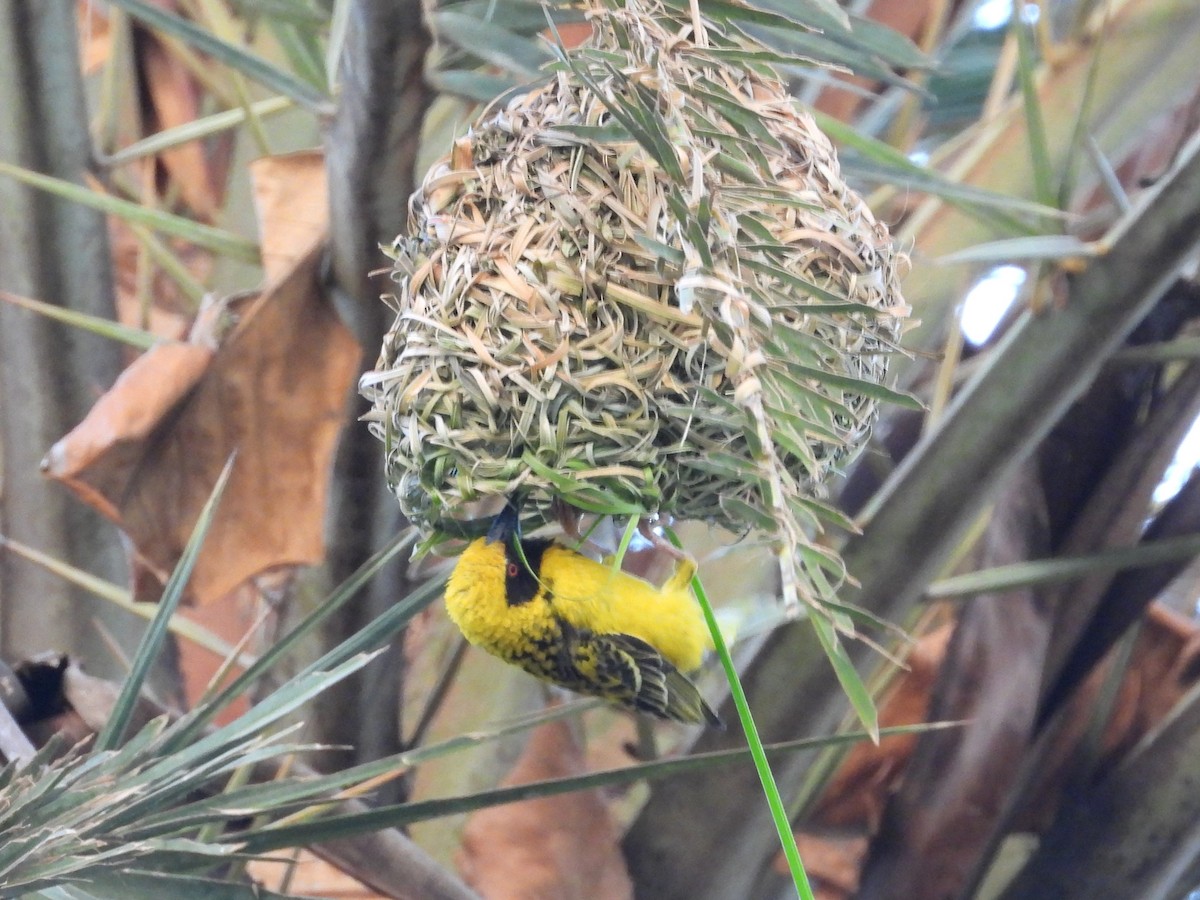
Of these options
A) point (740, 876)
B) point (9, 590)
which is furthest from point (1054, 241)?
point (9, 590)

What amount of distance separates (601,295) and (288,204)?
34.3 inches

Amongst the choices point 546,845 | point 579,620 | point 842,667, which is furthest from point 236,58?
point 546,845

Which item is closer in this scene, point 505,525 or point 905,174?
point 505,525

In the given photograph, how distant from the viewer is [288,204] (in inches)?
65.2

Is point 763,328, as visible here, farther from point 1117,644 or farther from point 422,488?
point 1117,644

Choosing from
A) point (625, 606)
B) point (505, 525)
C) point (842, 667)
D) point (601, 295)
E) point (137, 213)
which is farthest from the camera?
point (137, 213)

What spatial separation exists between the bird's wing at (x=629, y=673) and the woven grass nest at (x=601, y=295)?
320 mm

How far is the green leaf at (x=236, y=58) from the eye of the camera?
4.53 feet

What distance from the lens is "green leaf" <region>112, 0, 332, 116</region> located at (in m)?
1.38

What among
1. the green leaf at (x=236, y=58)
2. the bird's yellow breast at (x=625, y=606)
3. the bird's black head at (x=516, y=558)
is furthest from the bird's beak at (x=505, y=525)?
the green leaf at (x=236, y=58)

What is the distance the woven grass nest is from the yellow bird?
0.17 meters

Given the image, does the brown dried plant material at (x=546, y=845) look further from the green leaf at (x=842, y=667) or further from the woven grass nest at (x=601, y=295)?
the green leaf at (x=842, y=667)

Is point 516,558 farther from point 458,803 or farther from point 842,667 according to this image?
point 842,667

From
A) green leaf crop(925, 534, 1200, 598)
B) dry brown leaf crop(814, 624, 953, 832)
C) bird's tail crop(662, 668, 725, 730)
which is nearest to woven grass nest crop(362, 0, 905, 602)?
bird's tail crop(662, 668, 725, 730)
